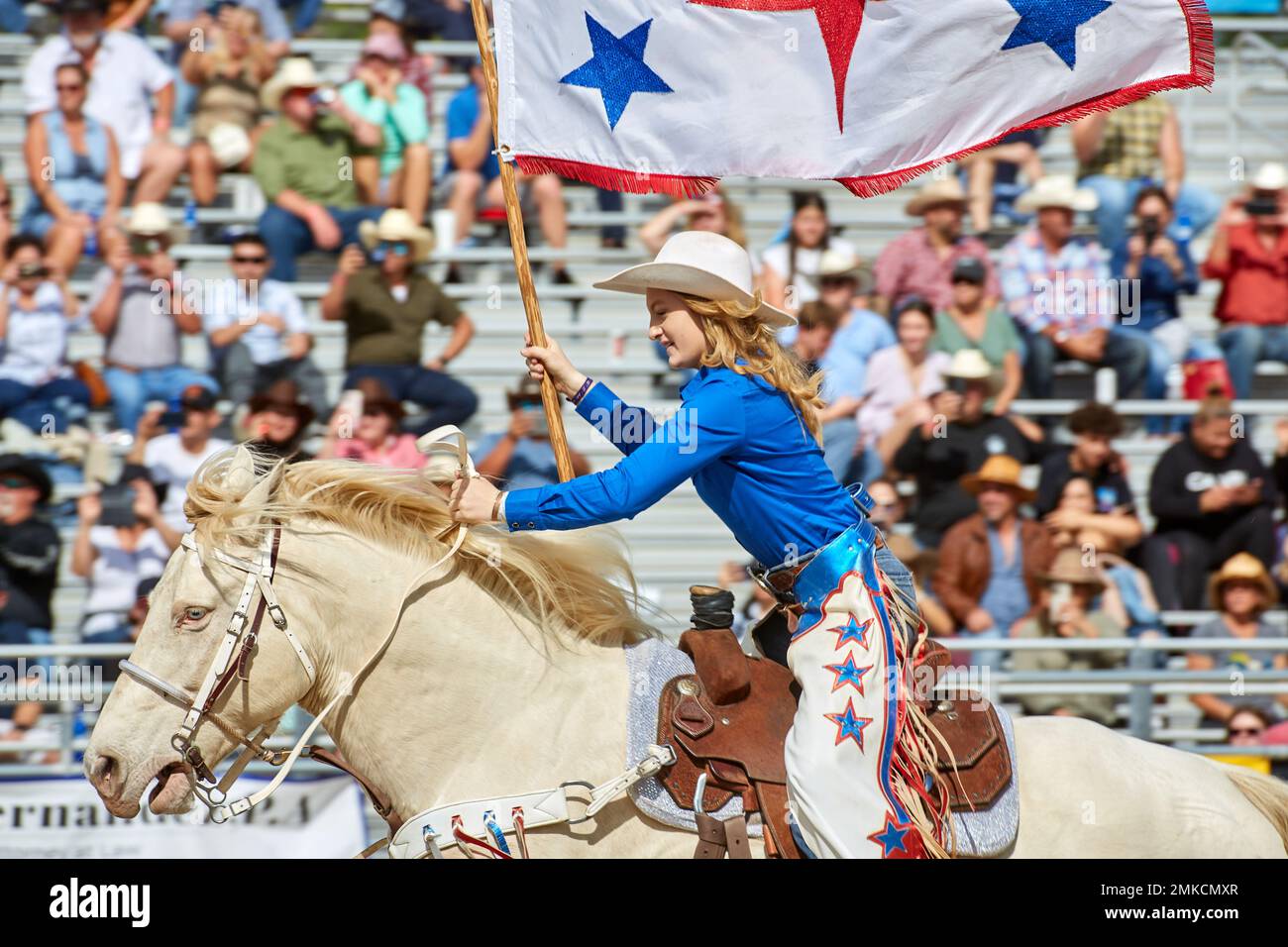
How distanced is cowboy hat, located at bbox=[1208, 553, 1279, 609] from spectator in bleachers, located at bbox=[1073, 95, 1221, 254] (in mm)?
2340

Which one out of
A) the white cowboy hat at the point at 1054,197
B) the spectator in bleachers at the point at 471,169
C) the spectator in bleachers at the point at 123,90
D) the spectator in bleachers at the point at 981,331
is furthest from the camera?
the spectator in bleachers at the point at 471,169

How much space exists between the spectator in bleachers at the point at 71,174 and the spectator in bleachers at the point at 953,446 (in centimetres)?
445

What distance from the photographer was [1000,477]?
7270 mm

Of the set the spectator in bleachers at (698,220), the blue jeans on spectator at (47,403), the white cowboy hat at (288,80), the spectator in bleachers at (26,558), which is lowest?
the spectator in bleachers at (26,558)

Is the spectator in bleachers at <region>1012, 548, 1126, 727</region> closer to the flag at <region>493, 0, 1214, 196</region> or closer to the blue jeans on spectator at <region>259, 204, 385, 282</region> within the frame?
the flag at <region>493, 0, 1214, 196</region>

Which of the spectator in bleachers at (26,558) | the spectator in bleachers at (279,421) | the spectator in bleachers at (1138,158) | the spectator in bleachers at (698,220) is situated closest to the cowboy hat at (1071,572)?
the spectator in bleachers at (698,220)

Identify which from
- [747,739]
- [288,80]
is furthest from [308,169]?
[747,739]

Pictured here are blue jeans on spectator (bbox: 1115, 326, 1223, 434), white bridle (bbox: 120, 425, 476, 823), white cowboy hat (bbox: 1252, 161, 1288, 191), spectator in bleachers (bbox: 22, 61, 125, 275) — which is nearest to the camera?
white bridle (bbox: 120, 425, 476, 823)

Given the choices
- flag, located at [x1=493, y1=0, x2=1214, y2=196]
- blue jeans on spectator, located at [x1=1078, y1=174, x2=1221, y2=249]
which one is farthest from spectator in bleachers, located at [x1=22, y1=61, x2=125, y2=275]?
blue jeans on spectator, located at [x1=1078, y1=174, x2=1221, y2=249]

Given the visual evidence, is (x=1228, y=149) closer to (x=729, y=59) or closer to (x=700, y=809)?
(x=729, y=59)

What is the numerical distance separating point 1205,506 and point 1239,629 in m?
0.68

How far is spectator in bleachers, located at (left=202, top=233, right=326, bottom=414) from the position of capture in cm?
774

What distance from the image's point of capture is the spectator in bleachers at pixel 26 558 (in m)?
7.04

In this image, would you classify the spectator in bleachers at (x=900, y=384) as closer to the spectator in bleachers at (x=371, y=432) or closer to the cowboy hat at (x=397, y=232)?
the spectator in bleachers at (x=371, y=432)
